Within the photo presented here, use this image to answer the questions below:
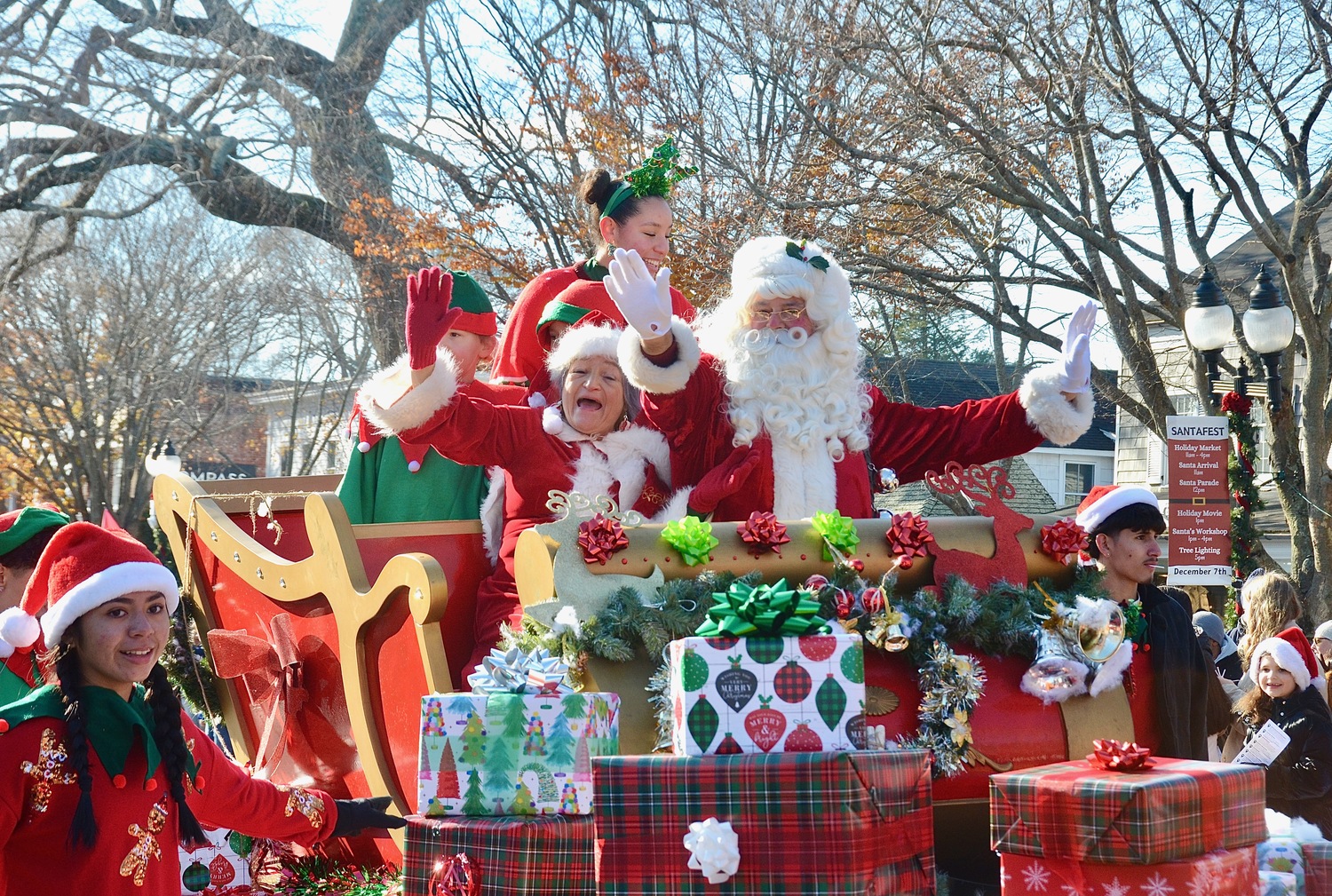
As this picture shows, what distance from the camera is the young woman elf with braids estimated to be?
276 centimetres

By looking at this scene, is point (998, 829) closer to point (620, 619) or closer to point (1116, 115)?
point (620, 619)

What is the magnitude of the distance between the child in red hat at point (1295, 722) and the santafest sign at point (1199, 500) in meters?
4.60

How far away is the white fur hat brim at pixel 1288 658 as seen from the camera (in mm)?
5195

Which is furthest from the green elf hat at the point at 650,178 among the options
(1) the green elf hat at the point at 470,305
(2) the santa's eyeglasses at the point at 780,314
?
(2) the santa's eyeglasses at the point at 780,314

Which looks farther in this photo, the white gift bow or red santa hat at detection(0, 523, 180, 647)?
red santa hat at detection(0, 523, 180, 647)

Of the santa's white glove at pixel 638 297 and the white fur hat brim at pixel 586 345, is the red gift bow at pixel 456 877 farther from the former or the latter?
the white fur hat brim at pixel 586 345

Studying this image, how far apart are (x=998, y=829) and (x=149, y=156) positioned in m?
18.2

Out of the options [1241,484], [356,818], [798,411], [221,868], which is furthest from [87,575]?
[1241,484]

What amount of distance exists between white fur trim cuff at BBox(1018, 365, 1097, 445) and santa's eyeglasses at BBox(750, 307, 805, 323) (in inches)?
32.0

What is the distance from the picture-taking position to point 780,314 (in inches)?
190

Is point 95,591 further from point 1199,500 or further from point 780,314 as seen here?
point 1199,500

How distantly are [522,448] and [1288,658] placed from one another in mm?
2979

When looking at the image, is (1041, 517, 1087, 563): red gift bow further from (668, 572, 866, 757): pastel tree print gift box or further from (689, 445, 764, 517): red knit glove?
(668, 572, 866, 757): pastel tree print gift box

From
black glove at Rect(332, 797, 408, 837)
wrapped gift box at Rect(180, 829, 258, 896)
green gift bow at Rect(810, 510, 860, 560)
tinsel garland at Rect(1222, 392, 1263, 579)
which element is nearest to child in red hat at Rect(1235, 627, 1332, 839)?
green gift bow at Rect(810, 510, 860, 560)
